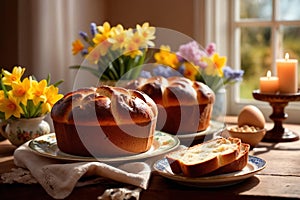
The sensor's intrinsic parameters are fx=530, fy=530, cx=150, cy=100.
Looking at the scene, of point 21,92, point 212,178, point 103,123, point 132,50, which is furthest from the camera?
point 132,50

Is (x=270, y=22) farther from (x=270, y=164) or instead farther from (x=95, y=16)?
(x=270, y=164)

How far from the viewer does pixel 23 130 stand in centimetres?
153

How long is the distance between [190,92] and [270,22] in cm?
72

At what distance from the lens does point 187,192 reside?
116 cm

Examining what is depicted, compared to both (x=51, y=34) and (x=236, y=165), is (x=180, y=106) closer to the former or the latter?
(x=236, y=165)

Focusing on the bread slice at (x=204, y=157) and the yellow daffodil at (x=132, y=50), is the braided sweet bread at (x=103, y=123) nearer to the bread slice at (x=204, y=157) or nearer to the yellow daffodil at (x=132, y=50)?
the bread slice at (x=204, y=157)

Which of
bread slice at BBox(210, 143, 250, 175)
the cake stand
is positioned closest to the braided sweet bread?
bread slice at BBox(210, 143, 250, 175)

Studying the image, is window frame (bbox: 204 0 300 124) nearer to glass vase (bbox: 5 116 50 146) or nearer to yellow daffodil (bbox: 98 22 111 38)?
yellow daffodil (bbox: 98 22 111 38)

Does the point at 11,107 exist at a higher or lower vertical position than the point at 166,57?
lower

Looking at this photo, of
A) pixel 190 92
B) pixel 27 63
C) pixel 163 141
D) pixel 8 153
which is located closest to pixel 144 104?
pixel 163 141

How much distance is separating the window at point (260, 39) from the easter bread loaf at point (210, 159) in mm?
890

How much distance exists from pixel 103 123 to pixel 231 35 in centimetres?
110

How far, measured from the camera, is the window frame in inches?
83.0

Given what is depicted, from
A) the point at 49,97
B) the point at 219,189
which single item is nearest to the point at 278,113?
the point at 219,189
